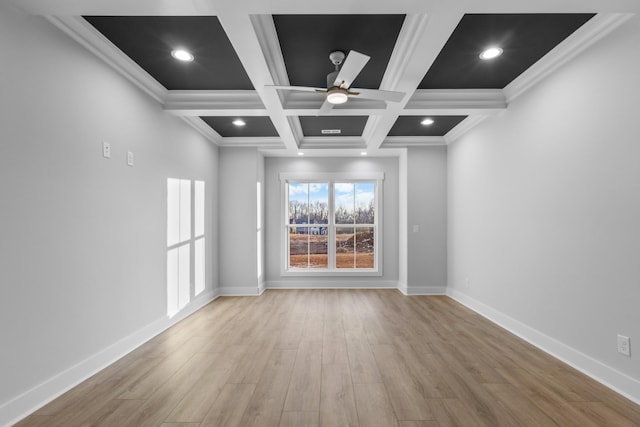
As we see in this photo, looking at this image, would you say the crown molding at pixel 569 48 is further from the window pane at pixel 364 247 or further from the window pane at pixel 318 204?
the window pane at pixel 318 204

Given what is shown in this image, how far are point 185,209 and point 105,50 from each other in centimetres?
203

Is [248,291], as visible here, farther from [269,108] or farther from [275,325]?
[269,108]

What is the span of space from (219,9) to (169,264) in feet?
9.19

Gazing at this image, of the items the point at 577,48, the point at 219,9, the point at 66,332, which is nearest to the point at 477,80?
the point at 577,48

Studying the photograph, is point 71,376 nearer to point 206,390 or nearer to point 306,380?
point 206,390

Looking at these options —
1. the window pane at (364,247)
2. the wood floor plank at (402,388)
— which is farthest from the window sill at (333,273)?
the wood floor plank at (402,388)

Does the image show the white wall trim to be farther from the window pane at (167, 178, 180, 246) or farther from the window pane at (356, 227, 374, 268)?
the window pane at (167, 178, 180, 246)

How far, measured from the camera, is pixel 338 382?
2.40 m

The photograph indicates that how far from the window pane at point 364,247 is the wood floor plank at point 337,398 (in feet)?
11.9

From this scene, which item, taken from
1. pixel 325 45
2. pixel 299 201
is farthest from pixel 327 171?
pixel 325 45

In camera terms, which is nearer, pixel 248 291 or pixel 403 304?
pixel 403 304

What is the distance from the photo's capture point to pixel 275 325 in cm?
381

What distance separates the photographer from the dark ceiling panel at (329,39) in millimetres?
2336

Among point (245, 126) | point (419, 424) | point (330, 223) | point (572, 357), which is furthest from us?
point (330, 223)
